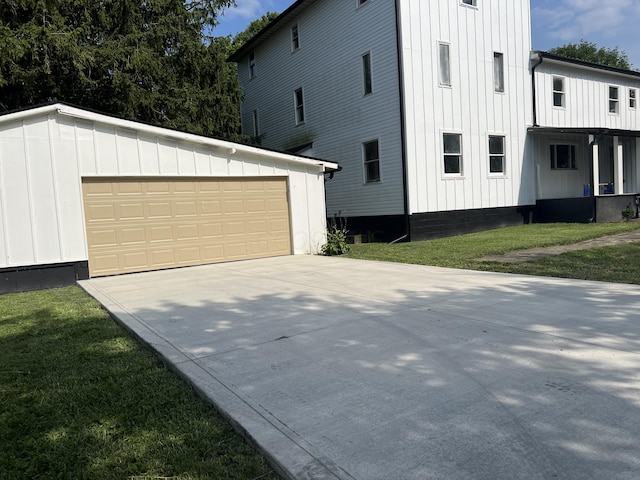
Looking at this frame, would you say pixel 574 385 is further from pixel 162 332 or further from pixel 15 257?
pixel 15 257

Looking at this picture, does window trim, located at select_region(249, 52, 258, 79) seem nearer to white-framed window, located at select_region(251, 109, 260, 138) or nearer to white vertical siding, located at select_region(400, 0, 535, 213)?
white-framed window, located at select_region(251, 109, 260, 138)

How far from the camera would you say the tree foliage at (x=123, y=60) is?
13.5 m

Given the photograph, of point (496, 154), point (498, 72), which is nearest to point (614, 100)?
point (498, 72)

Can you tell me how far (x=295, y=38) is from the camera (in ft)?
62.8

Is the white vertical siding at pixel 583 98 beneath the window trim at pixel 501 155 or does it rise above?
above

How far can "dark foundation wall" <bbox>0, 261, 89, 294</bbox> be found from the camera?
→ 879 cm

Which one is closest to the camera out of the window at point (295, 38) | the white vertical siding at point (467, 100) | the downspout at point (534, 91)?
the white vertical siding at point (467, 100)

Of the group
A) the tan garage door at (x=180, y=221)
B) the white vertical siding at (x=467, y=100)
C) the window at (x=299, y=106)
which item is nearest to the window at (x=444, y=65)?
the white vertical siding at (x=467, y=100)

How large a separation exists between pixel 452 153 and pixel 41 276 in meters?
12.1

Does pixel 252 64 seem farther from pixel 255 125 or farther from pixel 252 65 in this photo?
pixel 255 125

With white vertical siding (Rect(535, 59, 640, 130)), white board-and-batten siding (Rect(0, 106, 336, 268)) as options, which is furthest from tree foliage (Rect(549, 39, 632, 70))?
white board-and-batten siding (Rect(0, 106, 336, 268))

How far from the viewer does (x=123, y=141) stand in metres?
10.0

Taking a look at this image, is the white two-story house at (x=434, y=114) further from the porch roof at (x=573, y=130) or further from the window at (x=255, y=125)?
the window at (x=255, y=125)

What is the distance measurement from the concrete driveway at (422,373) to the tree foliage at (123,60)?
10503mm
